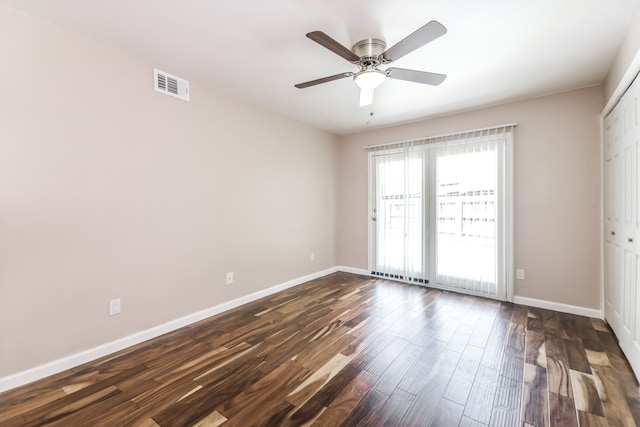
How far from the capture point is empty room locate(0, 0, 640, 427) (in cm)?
178

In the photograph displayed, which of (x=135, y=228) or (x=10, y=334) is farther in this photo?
(x=135, y=228)

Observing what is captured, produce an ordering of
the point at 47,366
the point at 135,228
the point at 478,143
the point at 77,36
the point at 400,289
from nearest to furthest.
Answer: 1. the point at 47,366
2. the point at 77,36
3. the point at 135,228
4. the point at 478,143
5. the point at 400,289

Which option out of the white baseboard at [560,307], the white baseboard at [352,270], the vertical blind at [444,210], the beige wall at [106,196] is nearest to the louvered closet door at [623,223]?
the white baseboard at [560,307]

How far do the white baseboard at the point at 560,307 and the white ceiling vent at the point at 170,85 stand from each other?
14.9ft

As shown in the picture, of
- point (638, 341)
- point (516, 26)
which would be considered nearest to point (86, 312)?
point (516, 26)

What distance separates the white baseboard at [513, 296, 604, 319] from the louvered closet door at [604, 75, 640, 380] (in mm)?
172

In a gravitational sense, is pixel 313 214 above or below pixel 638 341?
above

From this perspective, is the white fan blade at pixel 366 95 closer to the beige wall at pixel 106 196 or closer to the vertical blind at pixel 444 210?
the beige wall at pixel 106 196

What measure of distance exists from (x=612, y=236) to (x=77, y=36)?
4.98m

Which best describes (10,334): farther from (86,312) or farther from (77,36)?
(77,36)

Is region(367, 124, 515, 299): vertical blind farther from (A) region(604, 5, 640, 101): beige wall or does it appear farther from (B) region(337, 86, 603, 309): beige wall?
(A) region(604, 5, 640, 101): beige wall

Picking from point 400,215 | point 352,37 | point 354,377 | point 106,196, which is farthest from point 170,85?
point 400,215

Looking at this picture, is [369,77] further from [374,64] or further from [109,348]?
[109,348]

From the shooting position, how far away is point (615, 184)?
8.03ft
